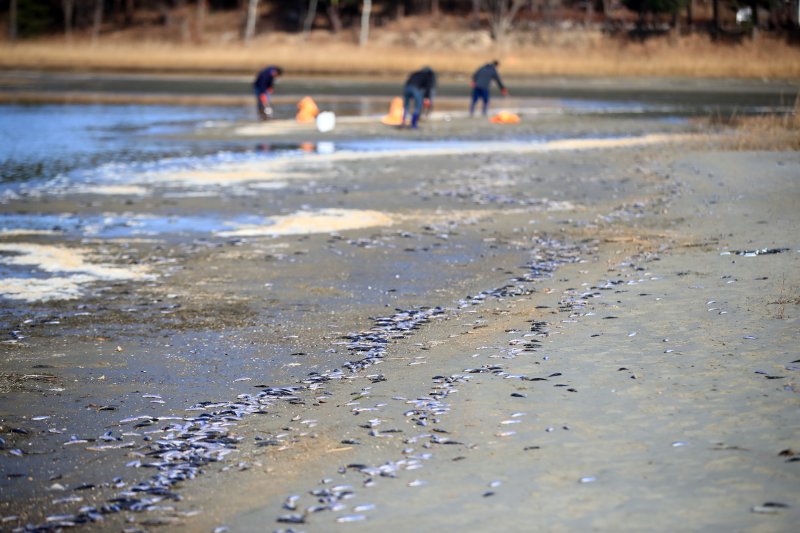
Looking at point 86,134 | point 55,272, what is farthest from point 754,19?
point 55,272

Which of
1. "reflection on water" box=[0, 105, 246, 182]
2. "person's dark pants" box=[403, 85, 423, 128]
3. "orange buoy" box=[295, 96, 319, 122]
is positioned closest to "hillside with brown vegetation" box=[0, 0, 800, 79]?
"reflection on water" box=[0, 105, 246, 182]

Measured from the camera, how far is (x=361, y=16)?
88.9 m

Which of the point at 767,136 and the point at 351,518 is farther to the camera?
the point at 767,136

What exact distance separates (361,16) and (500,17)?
13.0 meters

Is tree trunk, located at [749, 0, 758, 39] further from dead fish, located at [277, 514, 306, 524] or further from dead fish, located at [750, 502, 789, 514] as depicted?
dead fish, located at [277, 514, 306, 524]

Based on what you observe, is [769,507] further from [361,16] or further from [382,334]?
[361,16]

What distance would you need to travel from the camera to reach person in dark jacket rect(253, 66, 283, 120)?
33.7m

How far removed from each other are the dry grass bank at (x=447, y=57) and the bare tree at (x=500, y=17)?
1.07 meters

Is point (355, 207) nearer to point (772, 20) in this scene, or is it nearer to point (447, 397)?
point (447, 397)

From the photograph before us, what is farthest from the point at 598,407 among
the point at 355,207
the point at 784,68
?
the point at 784,68

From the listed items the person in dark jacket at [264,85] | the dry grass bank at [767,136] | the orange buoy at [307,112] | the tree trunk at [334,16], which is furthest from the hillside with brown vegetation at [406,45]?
the dry grass bank at [767,136]

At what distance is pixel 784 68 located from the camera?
5756 centimetres

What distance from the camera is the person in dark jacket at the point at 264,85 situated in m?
33.7

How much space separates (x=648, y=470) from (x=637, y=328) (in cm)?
355
